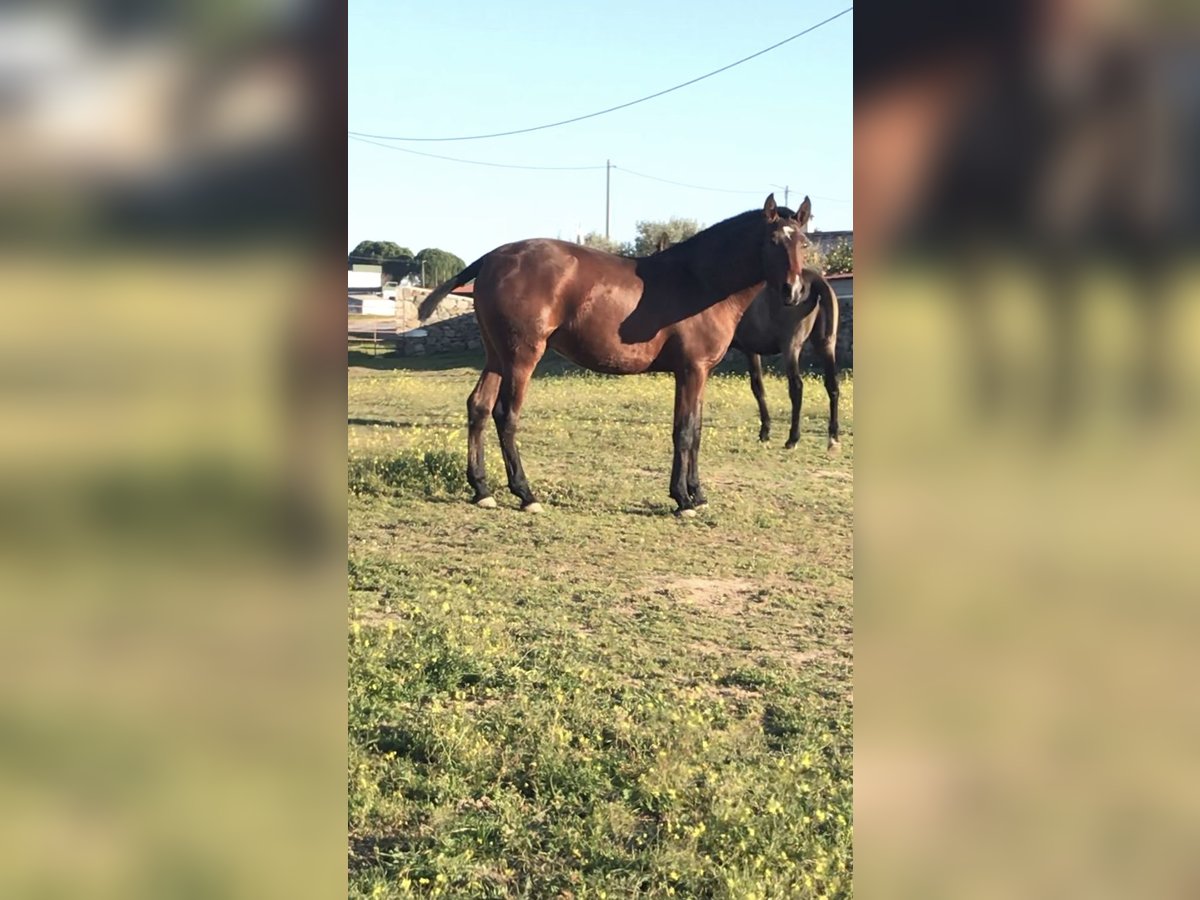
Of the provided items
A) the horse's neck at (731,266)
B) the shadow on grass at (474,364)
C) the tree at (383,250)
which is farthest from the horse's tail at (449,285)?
the tree at (383,250)

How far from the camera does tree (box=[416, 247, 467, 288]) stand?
189ft

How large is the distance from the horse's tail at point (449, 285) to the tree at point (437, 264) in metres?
47.8

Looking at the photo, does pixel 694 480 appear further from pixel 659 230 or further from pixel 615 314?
pixel 659 230

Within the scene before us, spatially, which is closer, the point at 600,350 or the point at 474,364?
the point at 600,350

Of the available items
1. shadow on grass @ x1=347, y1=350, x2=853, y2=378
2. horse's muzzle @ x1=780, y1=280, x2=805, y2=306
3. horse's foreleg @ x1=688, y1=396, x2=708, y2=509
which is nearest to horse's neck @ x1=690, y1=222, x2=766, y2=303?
horse's muzzle @ x1=780, y1=280, x2=805, y2=306

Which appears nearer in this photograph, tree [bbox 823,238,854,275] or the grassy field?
the grassy field

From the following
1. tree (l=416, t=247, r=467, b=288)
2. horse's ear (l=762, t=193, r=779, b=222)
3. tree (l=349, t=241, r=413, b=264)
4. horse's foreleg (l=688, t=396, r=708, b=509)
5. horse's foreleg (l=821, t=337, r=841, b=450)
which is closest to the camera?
horse's ear (l=762, t=193, r=779, b=222)

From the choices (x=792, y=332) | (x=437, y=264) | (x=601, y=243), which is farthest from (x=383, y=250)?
(x=792, y=332)

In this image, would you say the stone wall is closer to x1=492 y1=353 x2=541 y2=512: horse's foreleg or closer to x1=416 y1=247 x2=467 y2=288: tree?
x1=492 y1=353 x2=541 y2=512: horse's foreleg

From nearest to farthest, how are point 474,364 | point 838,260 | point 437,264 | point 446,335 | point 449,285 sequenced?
point 449,285 → point 474,364 → point 838,260 → point 446,335 → point 437,264

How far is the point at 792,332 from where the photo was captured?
10320 millimetres

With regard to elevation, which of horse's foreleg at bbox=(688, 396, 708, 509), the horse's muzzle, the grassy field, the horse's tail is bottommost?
the grassy field

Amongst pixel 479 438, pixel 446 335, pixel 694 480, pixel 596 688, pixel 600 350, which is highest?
pixel 446 335

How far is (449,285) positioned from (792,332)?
4144 millimetres
